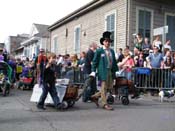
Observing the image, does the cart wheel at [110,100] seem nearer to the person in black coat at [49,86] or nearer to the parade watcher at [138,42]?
the person in black coat at [49,86]

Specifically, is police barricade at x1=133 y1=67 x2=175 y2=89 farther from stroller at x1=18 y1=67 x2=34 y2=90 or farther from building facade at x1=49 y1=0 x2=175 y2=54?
stroller at x1=18 y1=67 x2=34 y2=90

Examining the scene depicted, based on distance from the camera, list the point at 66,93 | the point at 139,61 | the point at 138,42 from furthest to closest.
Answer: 1. the point at 138,42
2. the point at 139,61
3. the point at 66,93

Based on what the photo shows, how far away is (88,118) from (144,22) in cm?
1071

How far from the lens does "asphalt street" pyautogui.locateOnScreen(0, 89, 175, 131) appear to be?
7.77 m

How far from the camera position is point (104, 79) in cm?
1030

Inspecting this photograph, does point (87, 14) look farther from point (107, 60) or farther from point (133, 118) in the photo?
point (133, 118)

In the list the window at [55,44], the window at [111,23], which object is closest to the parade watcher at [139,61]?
the window at [111,23]

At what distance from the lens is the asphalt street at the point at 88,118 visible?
25.5 ft

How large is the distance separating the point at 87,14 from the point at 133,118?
14.7 metres

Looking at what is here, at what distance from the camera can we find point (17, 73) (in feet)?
70.0

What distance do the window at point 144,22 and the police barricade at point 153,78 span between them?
14.3 ft

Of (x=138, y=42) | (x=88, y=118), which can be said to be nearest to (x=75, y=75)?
(x=138, y=42)

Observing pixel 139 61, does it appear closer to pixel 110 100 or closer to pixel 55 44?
pixel 110 100

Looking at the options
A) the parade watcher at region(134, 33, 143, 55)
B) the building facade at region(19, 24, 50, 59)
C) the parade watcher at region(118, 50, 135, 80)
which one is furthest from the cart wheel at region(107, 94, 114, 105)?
the building facade at region(19, 24, 50, 59)
